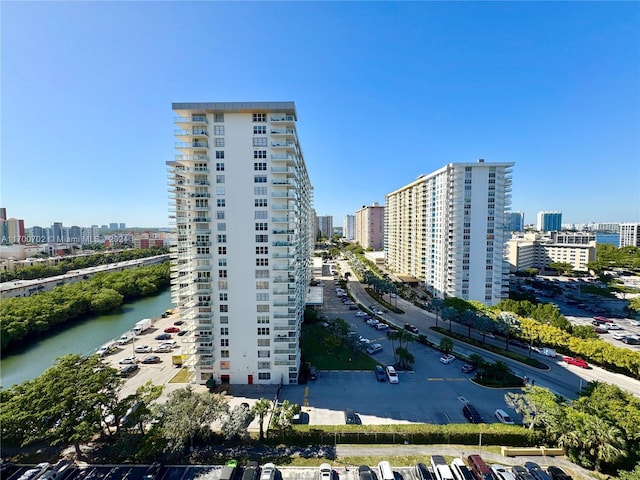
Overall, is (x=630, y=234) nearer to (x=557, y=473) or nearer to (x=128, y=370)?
(x=557, y=473)

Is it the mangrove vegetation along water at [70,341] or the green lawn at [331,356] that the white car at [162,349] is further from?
the green lawn at [331,356]

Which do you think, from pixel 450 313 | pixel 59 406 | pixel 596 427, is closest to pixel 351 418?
pixel 596 427

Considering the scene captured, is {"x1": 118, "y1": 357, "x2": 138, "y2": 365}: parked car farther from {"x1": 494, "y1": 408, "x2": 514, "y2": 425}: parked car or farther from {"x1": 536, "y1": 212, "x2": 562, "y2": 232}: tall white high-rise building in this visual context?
{"x1": 536, "y1": 212, "x2": 562, "y2": 232}: tall white high-rise building

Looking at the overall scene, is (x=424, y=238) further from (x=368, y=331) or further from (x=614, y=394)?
(x=614, y=394)

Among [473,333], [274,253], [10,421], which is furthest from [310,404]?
[473,333]

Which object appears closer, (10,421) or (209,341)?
(10,421)
